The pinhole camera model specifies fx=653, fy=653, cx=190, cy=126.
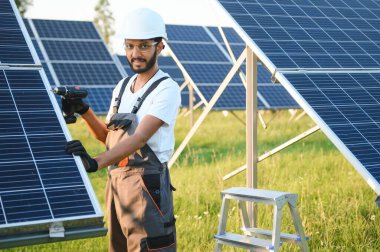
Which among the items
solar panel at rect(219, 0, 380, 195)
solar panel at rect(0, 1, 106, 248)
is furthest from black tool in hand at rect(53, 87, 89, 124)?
solar panel at rect(219, 0, 380, 195)

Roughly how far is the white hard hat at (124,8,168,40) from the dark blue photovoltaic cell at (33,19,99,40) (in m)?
12.6

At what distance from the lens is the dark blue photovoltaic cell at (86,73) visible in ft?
47.9

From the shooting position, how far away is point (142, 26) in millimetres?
4055

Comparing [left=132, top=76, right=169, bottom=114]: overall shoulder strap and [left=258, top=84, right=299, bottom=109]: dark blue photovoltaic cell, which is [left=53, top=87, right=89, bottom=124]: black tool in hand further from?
[left=258, top=84, right=299, bottom=109]: dark blue photovoltaic cell

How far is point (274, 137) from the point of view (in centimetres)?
1561

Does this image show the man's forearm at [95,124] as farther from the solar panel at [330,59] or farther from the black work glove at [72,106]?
the solar panel at [330,59]

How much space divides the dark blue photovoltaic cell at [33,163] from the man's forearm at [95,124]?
0.20 meters

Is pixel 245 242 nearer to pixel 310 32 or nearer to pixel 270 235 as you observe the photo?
pixel 270 235

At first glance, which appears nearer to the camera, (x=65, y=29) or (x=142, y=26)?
(x=142, y=26)

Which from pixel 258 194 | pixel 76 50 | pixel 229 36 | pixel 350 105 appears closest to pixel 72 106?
pixel 258 194

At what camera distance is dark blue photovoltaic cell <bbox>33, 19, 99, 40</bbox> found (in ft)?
53.9

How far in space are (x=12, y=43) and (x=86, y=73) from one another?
32.4 ft

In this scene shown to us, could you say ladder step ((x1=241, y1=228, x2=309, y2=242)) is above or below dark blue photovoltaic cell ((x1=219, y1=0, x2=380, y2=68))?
below

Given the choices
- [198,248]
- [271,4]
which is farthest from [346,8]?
[198,248]
